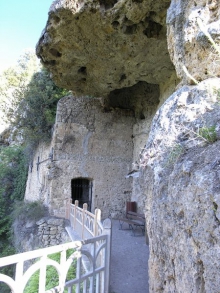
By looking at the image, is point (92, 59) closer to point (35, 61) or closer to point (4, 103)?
point (4, 103)

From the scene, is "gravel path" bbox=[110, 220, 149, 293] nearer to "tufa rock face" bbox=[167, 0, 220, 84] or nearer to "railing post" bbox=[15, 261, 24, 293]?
"railing post" bbox=[15, 261, 24, 293]

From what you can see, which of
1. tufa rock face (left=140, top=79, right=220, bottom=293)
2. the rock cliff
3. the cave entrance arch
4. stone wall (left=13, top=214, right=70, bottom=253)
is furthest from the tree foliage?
tufa rock face (left=140, top=79, right=220, bottom=293)

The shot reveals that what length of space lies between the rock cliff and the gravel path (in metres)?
1.96

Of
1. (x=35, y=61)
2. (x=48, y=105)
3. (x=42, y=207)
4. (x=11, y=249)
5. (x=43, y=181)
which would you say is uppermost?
(x=35, y=61)

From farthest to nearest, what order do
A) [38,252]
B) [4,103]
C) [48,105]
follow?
[4,103]
[48,105]
[38,252]

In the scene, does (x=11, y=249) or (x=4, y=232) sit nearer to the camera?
(x=11, y=249)

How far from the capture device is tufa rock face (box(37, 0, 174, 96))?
6.54m

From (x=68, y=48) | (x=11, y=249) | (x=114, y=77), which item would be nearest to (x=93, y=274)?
(x=68, y=48)

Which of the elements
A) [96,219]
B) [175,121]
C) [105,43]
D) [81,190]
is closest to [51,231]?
[81,190]

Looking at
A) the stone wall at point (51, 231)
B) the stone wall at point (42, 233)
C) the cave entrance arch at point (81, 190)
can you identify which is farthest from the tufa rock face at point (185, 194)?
the cave entrance arch at point (81, 190)

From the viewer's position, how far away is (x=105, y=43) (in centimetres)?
768

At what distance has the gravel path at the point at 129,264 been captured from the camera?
451 cm

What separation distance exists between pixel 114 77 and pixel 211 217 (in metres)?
8.59

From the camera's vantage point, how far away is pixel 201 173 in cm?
183
